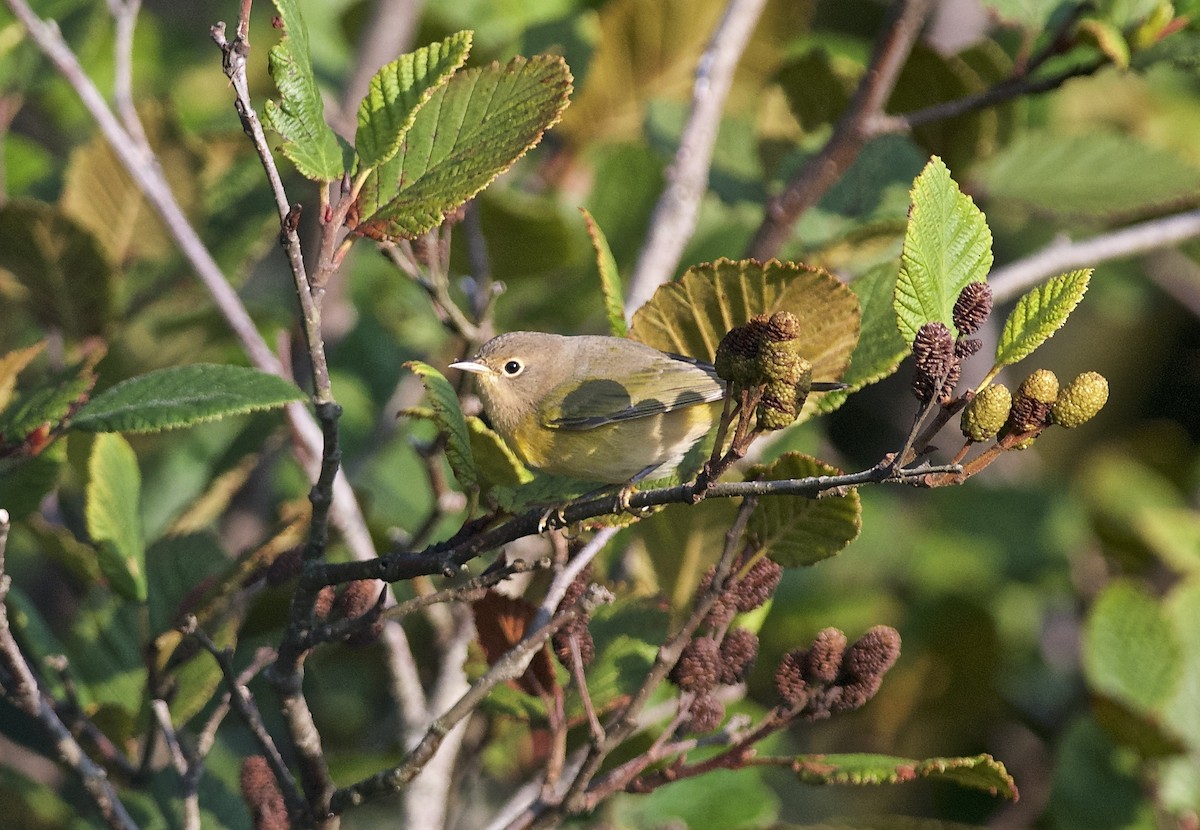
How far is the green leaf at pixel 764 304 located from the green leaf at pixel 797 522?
0.60 ft

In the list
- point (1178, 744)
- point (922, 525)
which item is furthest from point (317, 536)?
point (922, 525)

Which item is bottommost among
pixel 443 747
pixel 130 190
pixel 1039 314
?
pixel 443 747

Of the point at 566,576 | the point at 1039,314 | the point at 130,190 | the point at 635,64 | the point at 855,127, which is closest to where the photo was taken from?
the point at 1039,314

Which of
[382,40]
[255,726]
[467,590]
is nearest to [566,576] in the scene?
[467,590]

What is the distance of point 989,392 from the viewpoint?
1.09 meters

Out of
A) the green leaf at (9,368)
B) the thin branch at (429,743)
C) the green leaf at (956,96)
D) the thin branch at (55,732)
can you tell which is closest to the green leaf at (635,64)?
the green leaf at (956,96)

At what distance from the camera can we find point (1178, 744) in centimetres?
213

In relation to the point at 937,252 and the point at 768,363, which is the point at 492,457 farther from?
the point at 937,252

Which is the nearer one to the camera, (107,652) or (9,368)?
(9,368)

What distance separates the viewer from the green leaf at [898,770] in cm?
135

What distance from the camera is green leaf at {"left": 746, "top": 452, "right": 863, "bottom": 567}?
54.9 inches

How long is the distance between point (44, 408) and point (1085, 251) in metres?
1.95

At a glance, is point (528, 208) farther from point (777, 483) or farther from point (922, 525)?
point (922, 525)

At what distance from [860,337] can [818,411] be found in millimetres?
115
